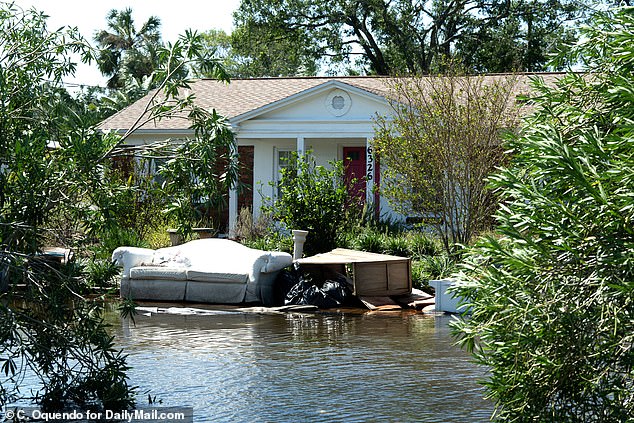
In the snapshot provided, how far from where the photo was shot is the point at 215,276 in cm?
1714

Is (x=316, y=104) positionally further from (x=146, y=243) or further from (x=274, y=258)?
(x=274, y=258)

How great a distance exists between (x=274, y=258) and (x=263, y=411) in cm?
890

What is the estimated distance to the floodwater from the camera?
27.7 feet

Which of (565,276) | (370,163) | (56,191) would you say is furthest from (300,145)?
(565,276)

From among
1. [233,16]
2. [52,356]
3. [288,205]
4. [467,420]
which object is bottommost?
[467,420]

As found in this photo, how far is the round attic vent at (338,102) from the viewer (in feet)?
83.5

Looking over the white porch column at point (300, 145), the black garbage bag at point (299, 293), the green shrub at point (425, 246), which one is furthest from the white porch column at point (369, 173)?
the black garbage bag at point (299, 293)

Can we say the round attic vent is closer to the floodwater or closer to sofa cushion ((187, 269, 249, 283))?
sofa cushion ((187, 269, 249, 283))

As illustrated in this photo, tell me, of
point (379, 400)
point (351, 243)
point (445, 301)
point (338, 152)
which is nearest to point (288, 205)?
point (351, 243)

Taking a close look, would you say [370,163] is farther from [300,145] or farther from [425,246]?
[425,246]

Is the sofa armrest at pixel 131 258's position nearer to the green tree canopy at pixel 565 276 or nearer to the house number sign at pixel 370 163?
the house number sign at pixel 370 163

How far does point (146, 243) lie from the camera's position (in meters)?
21.3

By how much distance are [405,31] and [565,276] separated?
3612 centimetres

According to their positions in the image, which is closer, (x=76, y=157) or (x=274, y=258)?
(x=76, y=157)
